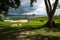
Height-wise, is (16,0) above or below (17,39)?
above

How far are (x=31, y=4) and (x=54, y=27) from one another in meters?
4.05

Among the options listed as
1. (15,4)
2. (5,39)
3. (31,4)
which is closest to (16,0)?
(15,4)

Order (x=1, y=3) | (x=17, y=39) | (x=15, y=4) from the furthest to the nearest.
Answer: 1. (x=15, y=4)
2. (x=1, y=3)
3. (x=17, y=39)

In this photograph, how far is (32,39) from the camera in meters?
18.0

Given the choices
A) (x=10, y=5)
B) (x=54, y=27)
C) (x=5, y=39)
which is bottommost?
(x=54, y=27)

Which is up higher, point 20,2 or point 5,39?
point 20,2

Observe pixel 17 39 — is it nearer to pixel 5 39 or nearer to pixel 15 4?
pixel 5 39

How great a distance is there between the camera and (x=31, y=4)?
27.9m

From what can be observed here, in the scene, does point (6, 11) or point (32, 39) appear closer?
point (32, 39)

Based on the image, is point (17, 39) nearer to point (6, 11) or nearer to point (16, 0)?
point (6, 11)

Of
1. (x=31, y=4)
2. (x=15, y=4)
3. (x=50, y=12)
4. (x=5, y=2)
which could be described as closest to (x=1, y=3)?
(x=5, y=2)

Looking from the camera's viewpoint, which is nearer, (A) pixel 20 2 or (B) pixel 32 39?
(B) pixel 32 39

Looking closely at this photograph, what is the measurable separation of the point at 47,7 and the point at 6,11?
5923 millimetres

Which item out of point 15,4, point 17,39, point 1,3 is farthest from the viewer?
point 15,4
